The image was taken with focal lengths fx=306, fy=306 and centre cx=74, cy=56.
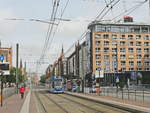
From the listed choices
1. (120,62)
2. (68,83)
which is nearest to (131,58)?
(120,62)

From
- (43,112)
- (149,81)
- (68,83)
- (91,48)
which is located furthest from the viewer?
(91,48)

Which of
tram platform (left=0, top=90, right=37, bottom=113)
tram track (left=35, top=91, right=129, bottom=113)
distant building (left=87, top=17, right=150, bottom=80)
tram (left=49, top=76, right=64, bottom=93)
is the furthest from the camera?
distant building (left=87, top=17, right=150, bottom=80)

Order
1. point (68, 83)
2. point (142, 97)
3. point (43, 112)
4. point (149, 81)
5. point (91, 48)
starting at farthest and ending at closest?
point (91, 48), point (149, 81), point (68, 83), point (142, 97), point (43, 112)

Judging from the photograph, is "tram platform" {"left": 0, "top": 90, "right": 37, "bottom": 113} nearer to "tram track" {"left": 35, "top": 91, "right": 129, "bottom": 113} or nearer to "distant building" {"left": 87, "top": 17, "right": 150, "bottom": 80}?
"tram track" {"left": 35, "top": 91, "right": 129, "bottom": 113}

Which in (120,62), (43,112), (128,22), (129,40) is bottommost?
(43,112)

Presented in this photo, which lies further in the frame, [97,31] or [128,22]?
[128,22]

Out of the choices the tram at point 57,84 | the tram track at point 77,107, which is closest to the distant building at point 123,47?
the tram at point 57,84

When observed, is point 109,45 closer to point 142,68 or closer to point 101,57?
point 101,57

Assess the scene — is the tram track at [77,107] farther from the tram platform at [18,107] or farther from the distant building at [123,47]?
the distant building at [123,47]

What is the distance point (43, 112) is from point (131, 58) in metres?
85.9

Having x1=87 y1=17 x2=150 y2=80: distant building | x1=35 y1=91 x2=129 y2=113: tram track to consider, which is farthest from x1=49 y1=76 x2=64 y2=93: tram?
→ x1=87 y1=17 x2=150 y2=80: distant building

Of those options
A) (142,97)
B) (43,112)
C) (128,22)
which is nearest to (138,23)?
(128,22)

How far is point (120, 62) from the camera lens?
10375 centimetres

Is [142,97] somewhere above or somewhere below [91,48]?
below
